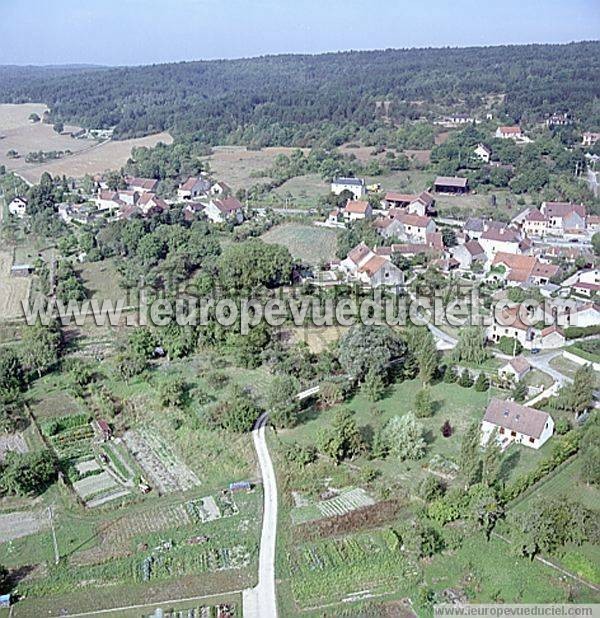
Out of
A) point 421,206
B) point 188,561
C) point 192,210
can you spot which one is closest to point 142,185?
point 192,210

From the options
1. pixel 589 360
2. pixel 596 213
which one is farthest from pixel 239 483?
pixel 596 213

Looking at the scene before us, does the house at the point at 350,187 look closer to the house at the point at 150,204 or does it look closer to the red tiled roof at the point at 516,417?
the house at the point at 150,204

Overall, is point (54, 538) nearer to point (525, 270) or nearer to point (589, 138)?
point (525, 270)

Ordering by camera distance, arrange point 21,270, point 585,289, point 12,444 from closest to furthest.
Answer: point 12,444
point 585,289
point 21,270

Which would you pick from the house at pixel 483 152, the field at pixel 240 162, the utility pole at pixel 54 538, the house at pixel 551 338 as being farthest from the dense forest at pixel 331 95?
the utility pole at pixel 54 538

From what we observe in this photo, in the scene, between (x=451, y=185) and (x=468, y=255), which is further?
(x=451, y=185)

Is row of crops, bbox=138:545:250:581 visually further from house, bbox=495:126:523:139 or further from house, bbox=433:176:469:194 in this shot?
house, bbox=495:126:523:139

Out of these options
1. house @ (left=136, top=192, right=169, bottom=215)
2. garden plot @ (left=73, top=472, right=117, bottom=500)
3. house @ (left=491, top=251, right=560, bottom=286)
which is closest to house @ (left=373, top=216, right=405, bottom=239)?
house @ (left=491, top=251, right=560, bottom=286)
